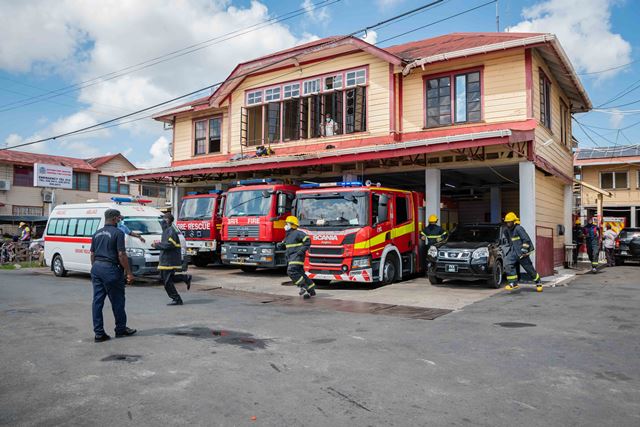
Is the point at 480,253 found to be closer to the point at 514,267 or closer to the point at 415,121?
the point at 514,267

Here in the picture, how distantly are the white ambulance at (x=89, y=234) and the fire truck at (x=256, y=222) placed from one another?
184 centimetres

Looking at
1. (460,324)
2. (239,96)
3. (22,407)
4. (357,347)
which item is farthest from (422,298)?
(239,96)

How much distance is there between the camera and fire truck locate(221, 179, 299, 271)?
14.7 m

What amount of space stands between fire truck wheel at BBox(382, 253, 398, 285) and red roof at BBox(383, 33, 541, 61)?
6.91 m

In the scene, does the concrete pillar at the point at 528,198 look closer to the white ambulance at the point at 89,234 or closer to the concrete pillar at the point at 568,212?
the concrete pillar at the point at 568,212

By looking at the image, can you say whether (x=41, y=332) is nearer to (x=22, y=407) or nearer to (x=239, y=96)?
(x=22, y=407)

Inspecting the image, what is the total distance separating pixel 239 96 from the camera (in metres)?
20.6

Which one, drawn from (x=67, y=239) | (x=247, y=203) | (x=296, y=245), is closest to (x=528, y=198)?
(x=296, y=245)

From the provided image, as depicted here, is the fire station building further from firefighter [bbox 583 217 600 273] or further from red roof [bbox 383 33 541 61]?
firefighter [bbox 583 217 600 273]

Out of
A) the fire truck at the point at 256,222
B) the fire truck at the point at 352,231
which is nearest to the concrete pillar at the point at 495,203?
the fire truck at the point at 352,231

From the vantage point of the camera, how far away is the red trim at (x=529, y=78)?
14.2 m

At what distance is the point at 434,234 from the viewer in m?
13.7

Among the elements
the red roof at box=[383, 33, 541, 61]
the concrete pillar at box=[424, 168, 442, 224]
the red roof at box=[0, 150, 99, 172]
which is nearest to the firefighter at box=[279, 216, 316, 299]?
the concrete pillar at box=[424, 168, 442, 224]

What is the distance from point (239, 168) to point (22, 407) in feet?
47.1
